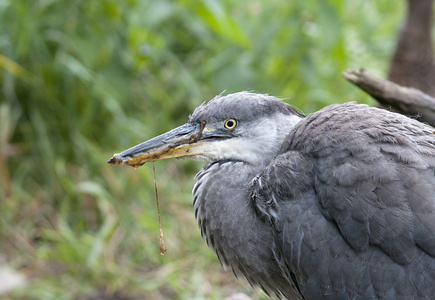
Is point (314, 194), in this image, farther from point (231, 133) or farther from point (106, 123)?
point (106, 123)

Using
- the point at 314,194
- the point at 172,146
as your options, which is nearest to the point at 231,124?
the point at 172,146

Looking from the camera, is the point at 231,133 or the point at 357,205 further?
the point at 231,133

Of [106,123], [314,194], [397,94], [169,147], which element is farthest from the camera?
[106,123]

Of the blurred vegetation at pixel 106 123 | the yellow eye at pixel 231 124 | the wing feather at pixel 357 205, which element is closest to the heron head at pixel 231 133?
the yellow eye at pixel 231 124

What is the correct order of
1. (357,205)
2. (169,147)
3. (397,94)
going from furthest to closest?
(397,94) < (169,147) < (357,205)

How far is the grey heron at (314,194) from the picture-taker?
2.69m

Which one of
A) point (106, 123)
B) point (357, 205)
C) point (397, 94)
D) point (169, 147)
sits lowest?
point (106, 123)

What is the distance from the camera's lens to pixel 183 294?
4.63 metres

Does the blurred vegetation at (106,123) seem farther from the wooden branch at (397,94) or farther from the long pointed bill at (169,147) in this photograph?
the long pointed bill at (169,147)

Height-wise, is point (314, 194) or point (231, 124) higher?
point (231, 124)

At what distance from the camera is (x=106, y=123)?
5578 millimetres

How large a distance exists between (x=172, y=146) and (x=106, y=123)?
2522mm

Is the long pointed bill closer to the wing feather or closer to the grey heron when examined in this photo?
the grey heron

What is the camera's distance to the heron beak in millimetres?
3145
